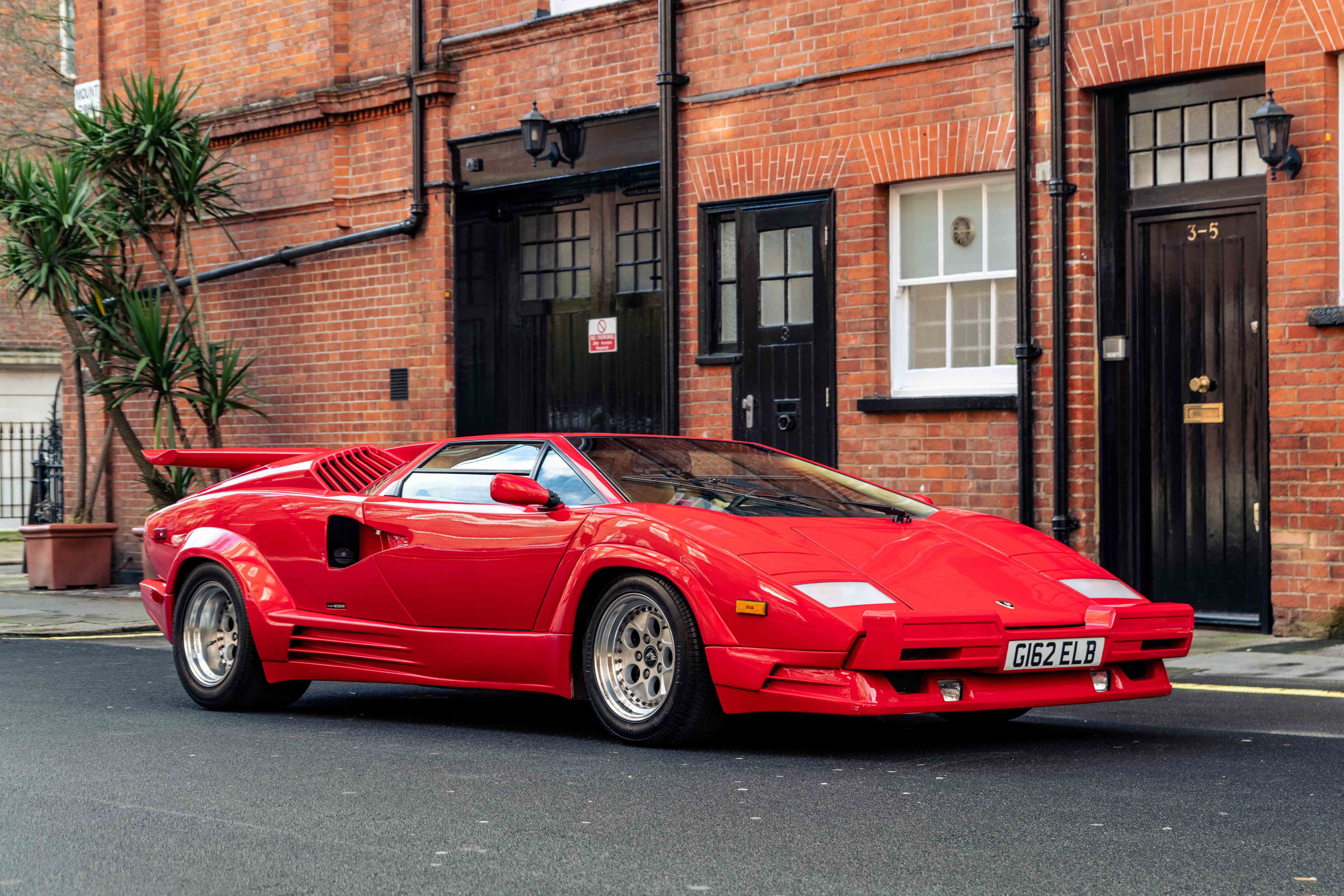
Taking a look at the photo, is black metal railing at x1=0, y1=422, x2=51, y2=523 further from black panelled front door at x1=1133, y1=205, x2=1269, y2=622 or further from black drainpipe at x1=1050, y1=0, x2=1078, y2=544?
black panelled front door at x1=1133, y1=205, x2=1269, y2=622

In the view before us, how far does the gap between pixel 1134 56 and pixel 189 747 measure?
7.34 metres

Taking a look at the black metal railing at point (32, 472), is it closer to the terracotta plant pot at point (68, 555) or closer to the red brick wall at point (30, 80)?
the terracotta plant pot at point (68, 555)

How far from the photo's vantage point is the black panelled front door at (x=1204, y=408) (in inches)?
420

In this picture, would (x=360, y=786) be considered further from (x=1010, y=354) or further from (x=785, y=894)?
(x=1010, y=354)

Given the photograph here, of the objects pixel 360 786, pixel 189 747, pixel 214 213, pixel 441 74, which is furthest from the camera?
pixel 214 213

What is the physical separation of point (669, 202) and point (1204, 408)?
14.7 feet

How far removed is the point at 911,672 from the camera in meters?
6.00

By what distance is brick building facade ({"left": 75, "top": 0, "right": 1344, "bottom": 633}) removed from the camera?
1062 centimetres

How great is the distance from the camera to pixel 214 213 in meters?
16.5

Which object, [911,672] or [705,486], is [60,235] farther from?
[911,672]

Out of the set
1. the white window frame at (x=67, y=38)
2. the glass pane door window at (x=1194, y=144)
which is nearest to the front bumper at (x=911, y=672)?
the glass pane door window at (x=1194, y=144)

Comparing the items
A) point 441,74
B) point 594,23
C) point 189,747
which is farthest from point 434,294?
point 189,747

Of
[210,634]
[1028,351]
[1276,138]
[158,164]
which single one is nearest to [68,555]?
[158,164]

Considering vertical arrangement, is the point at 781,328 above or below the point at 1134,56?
below
